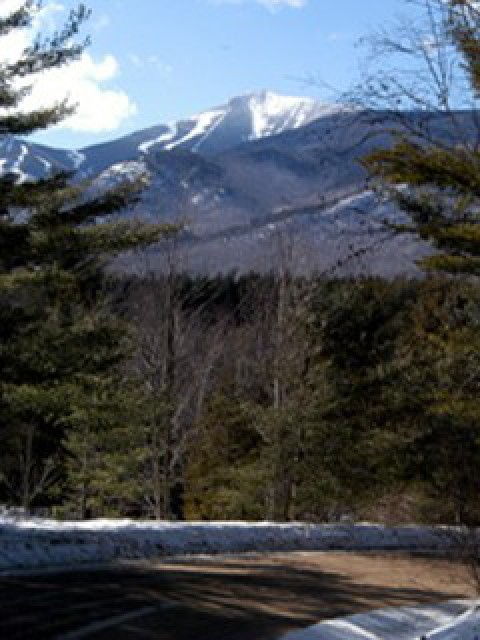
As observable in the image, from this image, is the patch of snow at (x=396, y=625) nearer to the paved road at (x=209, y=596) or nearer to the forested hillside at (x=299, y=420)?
the paved road at (x=209, y=596)

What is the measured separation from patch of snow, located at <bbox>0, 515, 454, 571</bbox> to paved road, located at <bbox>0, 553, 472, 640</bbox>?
801 mm

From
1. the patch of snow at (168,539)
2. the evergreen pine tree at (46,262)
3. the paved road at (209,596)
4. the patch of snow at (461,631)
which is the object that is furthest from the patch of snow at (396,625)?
the evergreen pine tree at (46,262)

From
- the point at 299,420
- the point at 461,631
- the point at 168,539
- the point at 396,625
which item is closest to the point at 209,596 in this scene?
the point at 396,625

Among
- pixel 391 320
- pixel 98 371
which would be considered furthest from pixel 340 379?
pixel 98 371

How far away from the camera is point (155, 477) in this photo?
27.9m

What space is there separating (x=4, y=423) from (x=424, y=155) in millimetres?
8781

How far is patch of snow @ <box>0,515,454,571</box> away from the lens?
1452 centimetres

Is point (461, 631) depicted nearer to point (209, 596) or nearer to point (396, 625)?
point (396, 625)

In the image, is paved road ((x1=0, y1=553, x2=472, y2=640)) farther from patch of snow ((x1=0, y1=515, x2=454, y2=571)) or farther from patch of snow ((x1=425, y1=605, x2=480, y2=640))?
patch of snow ((x1=425, y1=605, x2=480, y2=640))

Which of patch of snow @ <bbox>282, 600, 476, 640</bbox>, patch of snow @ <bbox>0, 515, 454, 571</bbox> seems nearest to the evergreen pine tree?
patch of snow @ <bbox>0, 515, 454, 571</bbox>

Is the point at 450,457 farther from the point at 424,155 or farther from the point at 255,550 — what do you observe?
the point at 255,550

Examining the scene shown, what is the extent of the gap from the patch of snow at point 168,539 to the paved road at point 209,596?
801mm

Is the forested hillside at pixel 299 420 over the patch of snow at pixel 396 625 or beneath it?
over

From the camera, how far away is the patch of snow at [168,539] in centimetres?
1452
